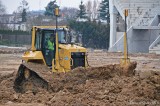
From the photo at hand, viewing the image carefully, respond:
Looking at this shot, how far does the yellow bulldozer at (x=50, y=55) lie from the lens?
14.7 m

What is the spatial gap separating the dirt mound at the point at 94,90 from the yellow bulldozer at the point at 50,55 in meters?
0.66

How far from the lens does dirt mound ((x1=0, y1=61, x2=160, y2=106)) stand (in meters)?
11.4

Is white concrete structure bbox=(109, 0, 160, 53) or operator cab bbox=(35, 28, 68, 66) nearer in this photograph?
operator cab bbox=(35, 28, 68, 66)

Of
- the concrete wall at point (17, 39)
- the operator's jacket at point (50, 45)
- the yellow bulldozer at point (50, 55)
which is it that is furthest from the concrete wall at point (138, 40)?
the operator's jacket at point (50, 45)

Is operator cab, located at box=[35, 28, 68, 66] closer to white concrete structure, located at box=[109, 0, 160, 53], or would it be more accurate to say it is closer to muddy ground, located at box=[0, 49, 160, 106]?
muddy ground, located at box=[0, 49, 160, 106]

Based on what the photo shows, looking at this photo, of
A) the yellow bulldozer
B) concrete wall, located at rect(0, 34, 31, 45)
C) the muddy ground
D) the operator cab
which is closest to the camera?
the muddy ground

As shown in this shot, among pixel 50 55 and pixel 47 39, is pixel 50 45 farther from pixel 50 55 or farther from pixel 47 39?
pixel 50 55

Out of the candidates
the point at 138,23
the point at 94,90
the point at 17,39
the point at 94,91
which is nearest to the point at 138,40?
the point at 138,23

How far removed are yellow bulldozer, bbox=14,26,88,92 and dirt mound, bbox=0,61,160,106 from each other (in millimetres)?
665

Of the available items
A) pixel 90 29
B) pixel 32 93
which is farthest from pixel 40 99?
pixel 90 29

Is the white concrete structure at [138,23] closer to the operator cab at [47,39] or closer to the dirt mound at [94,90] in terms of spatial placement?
the operator cab at [47,39]

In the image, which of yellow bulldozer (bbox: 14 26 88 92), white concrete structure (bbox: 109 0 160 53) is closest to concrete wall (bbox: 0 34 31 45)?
white concrete structure (bbox: 109 0 160 53)

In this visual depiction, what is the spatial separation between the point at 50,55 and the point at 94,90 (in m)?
3.34

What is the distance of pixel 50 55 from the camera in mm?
15281
